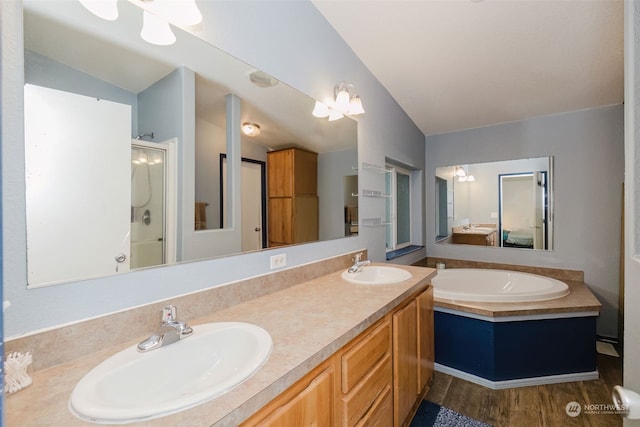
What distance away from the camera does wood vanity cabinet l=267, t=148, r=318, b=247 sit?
156cm

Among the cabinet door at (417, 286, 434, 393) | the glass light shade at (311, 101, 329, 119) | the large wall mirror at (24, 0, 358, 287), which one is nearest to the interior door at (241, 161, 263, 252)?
the large wall mirror at (24, 0, 358, 287)

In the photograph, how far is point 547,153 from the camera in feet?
9.78

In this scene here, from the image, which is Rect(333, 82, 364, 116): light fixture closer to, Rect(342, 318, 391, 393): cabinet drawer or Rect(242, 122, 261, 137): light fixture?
Rect(242, 122, 261, 137): light fixture

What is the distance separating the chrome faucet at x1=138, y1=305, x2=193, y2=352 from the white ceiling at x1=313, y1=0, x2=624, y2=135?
1.98 m

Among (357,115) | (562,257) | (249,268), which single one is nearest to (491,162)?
(562,257)

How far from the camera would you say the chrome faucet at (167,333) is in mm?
849

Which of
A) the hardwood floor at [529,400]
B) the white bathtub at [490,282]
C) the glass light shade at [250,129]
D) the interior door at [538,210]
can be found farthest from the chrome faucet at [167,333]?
the interior door at [538,210]

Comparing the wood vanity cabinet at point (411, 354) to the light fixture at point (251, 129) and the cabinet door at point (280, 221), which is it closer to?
the cabinet door at point (280, 221)

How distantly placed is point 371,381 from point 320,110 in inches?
63.4

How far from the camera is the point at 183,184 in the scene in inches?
45.2

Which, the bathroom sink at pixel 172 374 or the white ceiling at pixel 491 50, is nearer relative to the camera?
the bathroom sink at pixel 172 374

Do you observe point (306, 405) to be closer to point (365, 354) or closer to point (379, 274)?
point (365, 354)

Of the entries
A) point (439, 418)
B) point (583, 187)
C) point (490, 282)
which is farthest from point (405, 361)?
point (583, 187)

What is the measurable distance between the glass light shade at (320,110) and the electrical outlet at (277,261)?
38.6 inches
